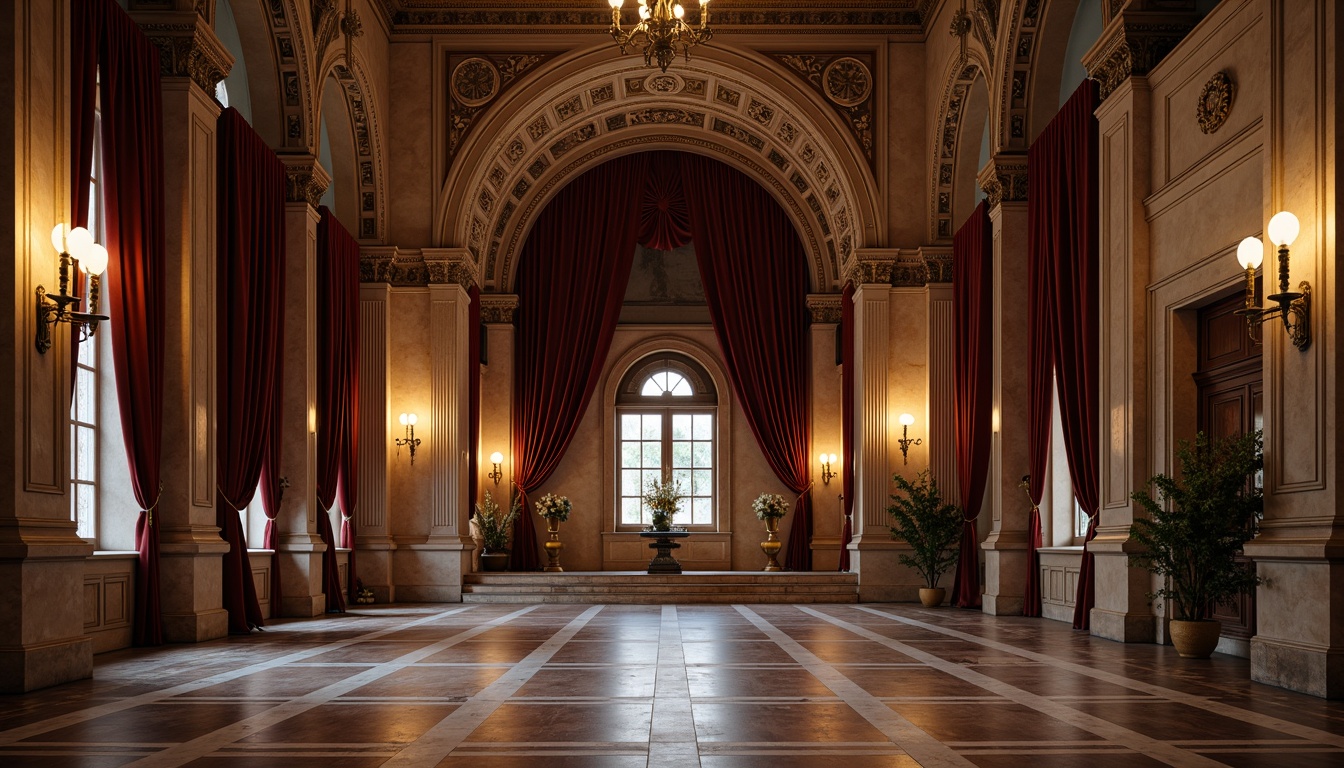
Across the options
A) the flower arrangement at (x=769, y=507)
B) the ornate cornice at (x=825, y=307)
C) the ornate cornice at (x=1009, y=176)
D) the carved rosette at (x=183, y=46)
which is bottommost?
the flower arrangement at (x=769, y=507)

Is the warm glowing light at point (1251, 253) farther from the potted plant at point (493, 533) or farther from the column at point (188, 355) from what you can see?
the potted plant at point (493, 533)

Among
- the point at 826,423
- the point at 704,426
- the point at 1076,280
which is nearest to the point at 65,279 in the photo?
the point at 1076,280

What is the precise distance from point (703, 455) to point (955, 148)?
26.8 feet

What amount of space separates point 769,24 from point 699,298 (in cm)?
626

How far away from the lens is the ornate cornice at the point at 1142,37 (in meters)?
10.5

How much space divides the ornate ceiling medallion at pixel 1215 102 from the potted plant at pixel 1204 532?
244 centimetres

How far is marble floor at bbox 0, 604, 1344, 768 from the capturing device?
17.4 feet

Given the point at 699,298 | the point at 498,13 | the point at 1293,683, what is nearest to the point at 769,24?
the point at 498,13

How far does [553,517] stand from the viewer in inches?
822

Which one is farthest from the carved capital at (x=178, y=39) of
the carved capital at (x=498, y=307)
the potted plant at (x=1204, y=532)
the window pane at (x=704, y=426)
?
the window pane at (x=704, y=426)

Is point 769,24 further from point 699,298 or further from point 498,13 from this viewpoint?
point 699,298

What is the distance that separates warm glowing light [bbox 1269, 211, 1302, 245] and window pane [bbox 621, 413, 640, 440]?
1646 centimetres

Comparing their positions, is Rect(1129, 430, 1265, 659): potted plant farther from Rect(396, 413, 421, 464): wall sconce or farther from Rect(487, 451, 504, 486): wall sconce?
Rect(487, 451, 504, 486): wall sconce

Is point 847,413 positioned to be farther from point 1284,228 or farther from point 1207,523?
point 1284,228
